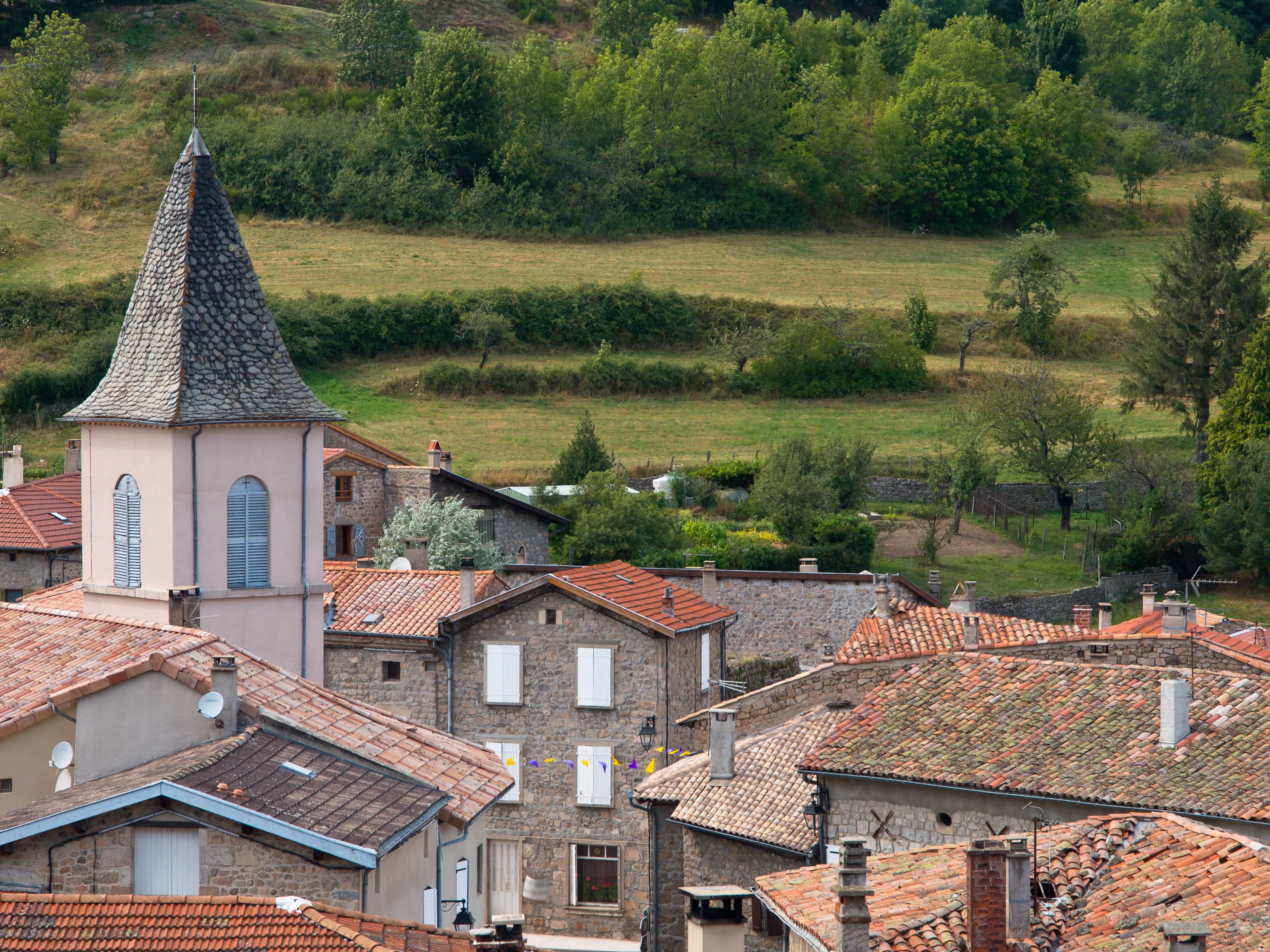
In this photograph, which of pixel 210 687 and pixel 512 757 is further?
pixel 512 757

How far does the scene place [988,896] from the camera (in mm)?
13148

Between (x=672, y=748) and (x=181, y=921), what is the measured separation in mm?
17709

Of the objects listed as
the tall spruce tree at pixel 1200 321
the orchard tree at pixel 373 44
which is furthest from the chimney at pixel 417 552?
the orchard tree at pixel 373 44

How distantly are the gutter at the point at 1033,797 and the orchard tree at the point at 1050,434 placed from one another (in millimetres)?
35338

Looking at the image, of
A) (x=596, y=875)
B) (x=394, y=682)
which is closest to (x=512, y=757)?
(x=596, y=875)

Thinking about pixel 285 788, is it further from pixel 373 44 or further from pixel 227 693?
pixel 373 44

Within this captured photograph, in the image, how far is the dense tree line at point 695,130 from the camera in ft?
278

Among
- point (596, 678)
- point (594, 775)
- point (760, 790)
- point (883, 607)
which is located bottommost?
point (594, 775)

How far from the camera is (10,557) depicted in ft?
123

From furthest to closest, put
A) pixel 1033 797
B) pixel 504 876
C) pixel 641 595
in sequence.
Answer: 1. pixel 641 595
2. pixel 504 876
3. pixel 1033 797

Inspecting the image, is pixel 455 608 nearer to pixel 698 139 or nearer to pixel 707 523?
pixel 707 523

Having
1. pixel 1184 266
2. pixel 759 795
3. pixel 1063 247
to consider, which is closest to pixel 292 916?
pixel 759 795

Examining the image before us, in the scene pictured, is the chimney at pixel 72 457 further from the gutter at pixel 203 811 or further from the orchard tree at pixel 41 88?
the orchard tree at pixel 41 88

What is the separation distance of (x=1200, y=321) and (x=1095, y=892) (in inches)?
1928
